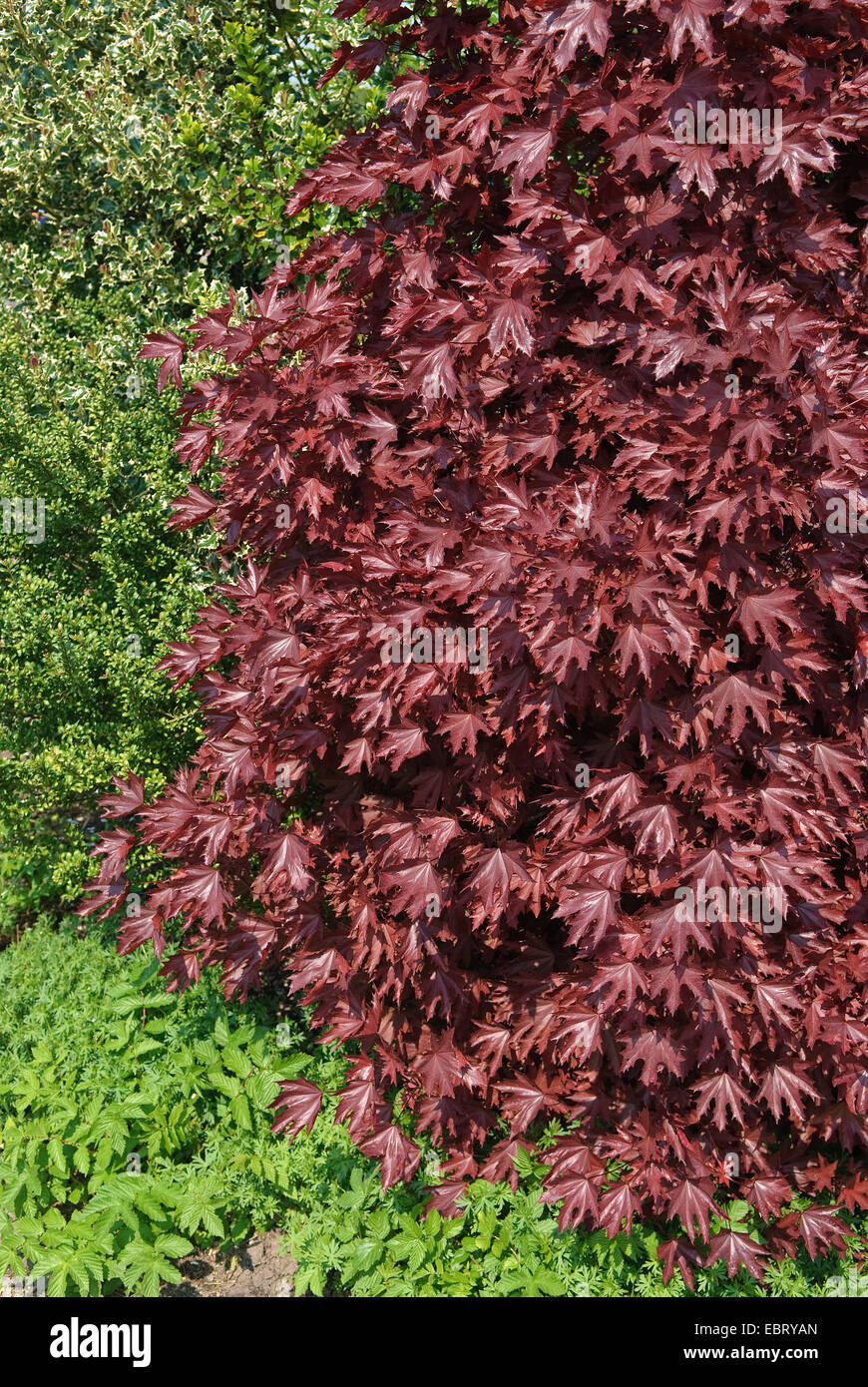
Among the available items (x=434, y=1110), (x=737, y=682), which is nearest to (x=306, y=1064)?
(x=434, y=1110)

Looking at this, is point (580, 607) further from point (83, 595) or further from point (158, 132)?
point (158, 132)

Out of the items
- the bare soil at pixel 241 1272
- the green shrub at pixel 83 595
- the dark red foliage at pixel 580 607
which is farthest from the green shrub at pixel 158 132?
the bare soil at pixel 241 1272

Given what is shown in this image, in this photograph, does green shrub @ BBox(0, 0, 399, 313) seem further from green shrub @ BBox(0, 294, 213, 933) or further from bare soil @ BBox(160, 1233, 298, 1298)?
bare soil @ BBox(160, 1233, 298, 1298)

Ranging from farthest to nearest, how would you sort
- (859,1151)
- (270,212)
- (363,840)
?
(270,212) < (859,1151) < (363,840)

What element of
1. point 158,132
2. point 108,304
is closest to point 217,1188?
point 108,304

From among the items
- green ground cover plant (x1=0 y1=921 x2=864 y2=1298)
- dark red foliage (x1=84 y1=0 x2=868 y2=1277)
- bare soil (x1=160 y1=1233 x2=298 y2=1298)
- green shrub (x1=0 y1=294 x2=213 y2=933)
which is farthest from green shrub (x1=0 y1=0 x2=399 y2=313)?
bare soil (x1=160 y1=1233 x2=298 y2=1298)

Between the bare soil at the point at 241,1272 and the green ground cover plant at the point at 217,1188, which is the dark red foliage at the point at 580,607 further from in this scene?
the bare soil at the point at 241,1272

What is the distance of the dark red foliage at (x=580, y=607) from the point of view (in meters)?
2.23

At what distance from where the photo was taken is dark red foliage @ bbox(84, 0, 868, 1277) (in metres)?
2.23

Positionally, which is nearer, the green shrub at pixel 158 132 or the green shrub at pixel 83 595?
the green shrub at pixel 83 595

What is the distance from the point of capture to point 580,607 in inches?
86.4

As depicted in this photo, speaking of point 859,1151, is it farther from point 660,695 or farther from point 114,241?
point 114,241

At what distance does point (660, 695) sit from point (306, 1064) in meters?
1.82

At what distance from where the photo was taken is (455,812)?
267 cm
